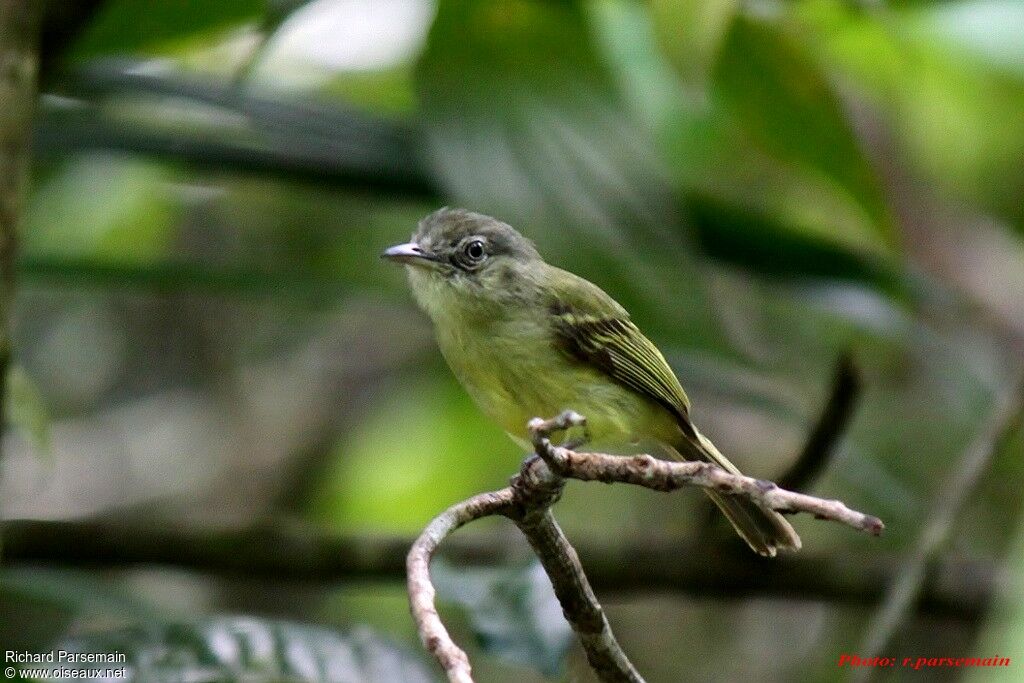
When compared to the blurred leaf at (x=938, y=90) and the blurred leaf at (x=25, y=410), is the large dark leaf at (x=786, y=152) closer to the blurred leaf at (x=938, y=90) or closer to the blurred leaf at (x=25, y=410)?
the blurred leaf at (x=938, y=90)

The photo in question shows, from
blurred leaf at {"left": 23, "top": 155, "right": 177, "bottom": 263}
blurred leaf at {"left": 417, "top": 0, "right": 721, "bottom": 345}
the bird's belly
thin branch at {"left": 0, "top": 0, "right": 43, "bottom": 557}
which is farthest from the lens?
blurred leaf at {"left": 23, "top": 155, "right": 177, "bottom": 263}

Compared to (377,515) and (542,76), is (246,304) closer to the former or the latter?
(377,515)

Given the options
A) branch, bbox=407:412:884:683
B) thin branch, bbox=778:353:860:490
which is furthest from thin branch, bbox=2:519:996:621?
branch, bbox=407:412:884:683

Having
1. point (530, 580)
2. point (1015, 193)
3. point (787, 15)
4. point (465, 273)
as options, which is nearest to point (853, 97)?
point (1015, 193)

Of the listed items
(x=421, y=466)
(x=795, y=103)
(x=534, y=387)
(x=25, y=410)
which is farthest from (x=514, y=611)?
(x=421, y=466)

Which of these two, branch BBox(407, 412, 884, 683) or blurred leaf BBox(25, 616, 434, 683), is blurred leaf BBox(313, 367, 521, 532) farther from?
branch BBox(407, 412, 884, 683)
